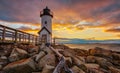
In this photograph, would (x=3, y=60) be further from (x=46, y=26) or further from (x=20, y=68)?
(x=46, y=26)

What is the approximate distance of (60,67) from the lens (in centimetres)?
711

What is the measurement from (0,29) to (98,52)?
10942 millimetres

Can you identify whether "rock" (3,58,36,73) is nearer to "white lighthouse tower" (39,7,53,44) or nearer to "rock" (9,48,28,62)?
"rock" (9,48,28,62)

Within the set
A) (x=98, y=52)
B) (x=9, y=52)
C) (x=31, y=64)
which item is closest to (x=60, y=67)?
(x=31, y=64)

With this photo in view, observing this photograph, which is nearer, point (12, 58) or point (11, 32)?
point (12, 58)

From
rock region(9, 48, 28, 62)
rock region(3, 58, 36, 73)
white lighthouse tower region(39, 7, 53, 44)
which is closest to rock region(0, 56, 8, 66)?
rock region(9, 48, 28, 62)

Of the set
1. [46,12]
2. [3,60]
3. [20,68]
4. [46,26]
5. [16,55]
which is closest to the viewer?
[20,68]

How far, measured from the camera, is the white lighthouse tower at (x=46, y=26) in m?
25.4

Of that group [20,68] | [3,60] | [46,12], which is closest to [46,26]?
[46,12]

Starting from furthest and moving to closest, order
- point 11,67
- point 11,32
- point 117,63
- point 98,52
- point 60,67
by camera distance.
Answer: point 98,52 < point 117,63 < point 11,32 < point 11,67 < point 60,67

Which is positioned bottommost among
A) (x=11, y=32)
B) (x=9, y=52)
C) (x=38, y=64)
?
(x=38, y=64)

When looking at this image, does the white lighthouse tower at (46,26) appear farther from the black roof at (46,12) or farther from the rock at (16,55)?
the rock at (16,55)

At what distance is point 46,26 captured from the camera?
25891 mm

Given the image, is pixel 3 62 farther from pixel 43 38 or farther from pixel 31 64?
pixel 43 38
